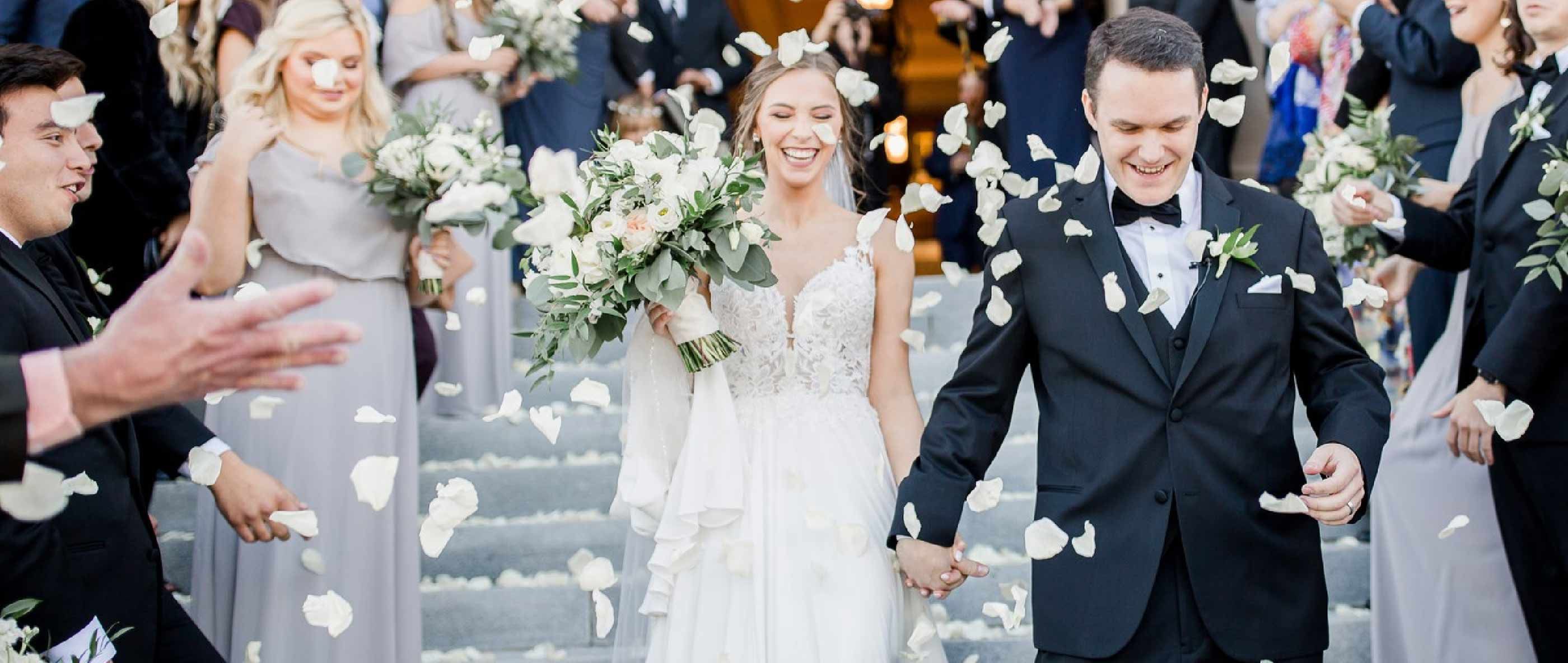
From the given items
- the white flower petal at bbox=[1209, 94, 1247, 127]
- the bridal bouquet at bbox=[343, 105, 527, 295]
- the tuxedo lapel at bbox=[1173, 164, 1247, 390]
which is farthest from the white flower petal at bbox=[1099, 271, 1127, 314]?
the bridal bouquet at bbox=[343, 105, 527, 295]

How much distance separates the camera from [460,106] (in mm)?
6512

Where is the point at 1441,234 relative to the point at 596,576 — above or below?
above

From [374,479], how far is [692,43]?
5036 mm

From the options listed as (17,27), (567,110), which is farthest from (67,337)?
(567,110)

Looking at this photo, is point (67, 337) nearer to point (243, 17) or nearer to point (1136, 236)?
point (1136, 236)

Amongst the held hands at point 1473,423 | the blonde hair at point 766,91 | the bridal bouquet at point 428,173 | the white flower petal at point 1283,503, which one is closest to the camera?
the white flower petal at point 1283,503

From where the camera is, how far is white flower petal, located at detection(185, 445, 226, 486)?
3715 mm

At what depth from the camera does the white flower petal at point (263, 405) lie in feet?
13.7

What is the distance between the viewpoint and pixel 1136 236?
3303 mm

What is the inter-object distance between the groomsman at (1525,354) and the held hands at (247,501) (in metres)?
3.11

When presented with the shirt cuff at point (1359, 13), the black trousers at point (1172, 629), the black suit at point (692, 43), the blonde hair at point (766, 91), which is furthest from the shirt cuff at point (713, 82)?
the black trousers at point (1172, 629)

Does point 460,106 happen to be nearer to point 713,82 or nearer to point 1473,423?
point 713,82

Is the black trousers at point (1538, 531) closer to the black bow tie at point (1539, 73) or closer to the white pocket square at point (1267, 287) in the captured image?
the black bow tie at point (1539, 73)

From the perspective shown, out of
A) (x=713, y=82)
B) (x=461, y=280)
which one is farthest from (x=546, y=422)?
(x=713, y=82)
